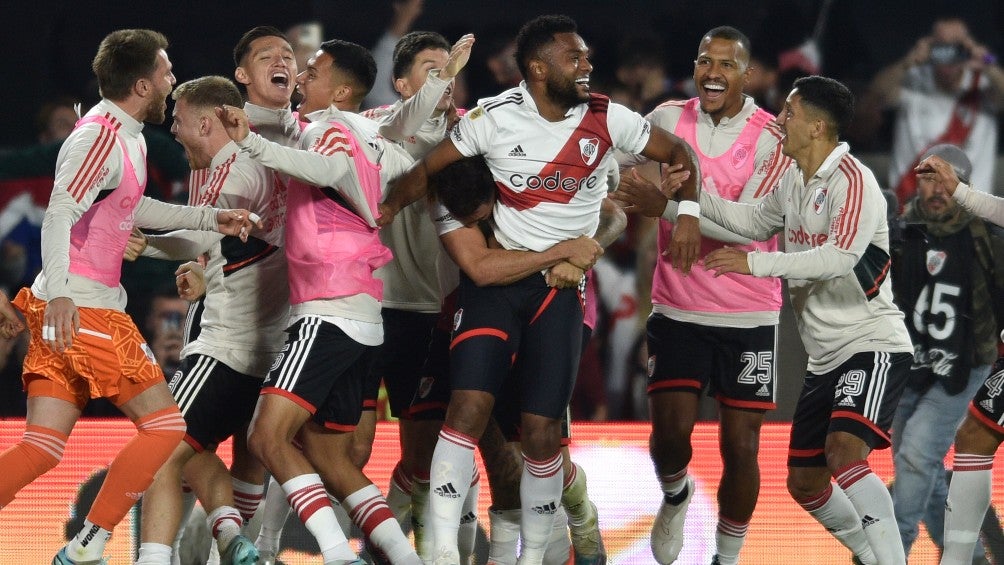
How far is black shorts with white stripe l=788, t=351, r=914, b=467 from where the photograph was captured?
17.2ft

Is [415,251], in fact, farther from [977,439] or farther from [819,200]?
[977,439]

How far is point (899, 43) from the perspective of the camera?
995cm

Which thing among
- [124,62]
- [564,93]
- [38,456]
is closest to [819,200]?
[564,93]

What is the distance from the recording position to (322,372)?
5.00 m

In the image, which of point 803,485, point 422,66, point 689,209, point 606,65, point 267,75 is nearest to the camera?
point 689,209

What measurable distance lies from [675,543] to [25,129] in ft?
19.3

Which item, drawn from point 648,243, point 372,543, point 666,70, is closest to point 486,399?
point 372,543

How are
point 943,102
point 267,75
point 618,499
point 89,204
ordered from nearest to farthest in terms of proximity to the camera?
point 89,204, point 267,75, point 618,499, point 943,102

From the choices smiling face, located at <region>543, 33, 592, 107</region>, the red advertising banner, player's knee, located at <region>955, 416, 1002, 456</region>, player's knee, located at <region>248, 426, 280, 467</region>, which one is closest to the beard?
smiling face, located at <region>543, 33, 592, 107</region>

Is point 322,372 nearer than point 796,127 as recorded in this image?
Yes

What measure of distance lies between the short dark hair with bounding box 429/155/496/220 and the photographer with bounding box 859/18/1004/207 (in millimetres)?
4664

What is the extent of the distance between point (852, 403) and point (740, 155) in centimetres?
127

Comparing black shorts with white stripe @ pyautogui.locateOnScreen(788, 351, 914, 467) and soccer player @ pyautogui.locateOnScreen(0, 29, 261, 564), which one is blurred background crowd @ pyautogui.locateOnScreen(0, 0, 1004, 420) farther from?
soccer player @ pyautogui.locateOnScreen(0, 29, 261, 564)

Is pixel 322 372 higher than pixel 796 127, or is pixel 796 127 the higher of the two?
pixel 796 127
